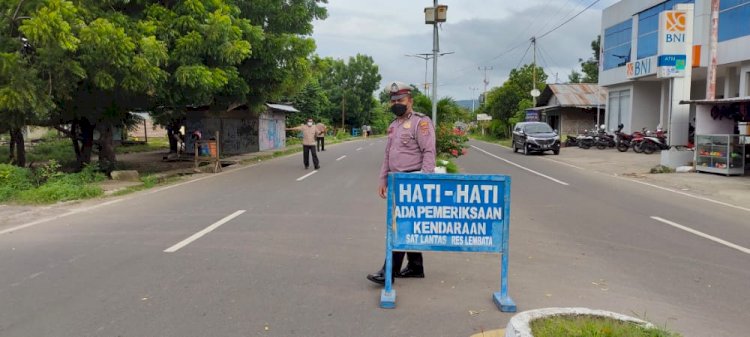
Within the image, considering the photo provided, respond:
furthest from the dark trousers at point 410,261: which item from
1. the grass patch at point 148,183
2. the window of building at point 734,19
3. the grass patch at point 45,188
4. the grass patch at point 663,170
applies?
the window of building at point 734,19

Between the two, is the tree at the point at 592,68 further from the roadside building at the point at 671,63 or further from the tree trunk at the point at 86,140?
the tree trunk at the point at 86,140

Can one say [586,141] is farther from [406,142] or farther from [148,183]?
[406,142]

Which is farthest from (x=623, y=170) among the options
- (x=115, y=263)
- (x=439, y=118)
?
(x=115, y=263)

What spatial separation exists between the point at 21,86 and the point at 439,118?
12.4 meters

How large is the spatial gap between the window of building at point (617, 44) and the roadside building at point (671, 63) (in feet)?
0.18

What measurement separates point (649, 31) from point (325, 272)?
2861 cm

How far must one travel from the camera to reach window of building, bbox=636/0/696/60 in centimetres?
2766

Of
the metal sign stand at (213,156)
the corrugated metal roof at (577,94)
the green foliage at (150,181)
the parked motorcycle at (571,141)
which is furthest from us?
the corrugated metal roof at (577,94)

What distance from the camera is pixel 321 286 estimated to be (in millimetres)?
5070

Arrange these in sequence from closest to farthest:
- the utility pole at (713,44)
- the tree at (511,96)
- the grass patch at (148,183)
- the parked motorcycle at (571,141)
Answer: the grass patch at (148,183) < the utility pole at (713,44) < the parked motorcycle at (571,141) < the tree at (511,96)

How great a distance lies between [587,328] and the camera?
3240 mm

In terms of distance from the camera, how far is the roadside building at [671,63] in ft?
57.3

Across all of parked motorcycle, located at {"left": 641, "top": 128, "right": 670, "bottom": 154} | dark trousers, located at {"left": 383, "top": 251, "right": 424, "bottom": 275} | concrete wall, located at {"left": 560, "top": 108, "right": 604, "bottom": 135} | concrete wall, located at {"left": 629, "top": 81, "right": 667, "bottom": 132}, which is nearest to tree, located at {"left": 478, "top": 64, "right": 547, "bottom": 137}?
concrete wall, located at {"left": 560, "top": 108, "right": 604, "bottom": 135}

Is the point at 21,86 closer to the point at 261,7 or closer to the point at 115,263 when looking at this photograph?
the point at 115,263
